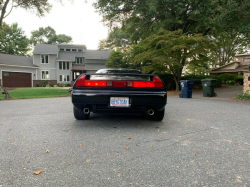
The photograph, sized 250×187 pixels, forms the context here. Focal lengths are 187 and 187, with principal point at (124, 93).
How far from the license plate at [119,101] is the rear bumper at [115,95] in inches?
2.4

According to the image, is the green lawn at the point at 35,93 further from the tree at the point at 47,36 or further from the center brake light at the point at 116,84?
the tree at the point at 47,36

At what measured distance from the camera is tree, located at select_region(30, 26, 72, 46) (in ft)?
170

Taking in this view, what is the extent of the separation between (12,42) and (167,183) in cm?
4754

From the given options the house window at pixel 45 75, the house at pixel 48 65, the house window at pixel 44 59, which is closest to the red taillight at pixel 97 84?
the house at pixel 48 65

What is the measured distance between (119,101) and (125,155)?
4.50 ft

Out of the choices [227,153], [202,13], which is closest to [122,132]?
[227,153]

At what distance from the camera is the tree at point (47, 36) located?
51.7m

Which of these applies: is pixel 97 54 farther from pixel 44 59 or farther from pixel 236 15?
pixel 236 15

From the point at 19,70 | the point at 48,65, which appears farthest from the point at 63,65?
the point at 19,70

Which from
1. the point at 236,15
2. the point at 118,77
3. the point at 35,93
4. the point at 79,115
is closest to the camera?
the point at 118,77

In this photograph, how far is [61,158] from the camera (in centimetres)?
244

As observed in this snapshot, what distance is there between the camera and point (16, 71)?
26.6 meters

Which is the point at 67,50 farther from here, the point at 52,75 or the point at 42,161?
the point at 42,161

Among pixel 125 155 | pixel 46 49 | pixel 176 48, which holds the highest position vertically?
pixel 46 49
